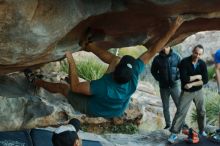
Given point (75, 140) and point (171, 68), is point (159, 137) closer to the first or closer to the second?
point (171, 68)

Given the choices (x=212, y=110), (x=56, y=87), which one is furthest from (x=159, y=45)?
(x=212, y=110)

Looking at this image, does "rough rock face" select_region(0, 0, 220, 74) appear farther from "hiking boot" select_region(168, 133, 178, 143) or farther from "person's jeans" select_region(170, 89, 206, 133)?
"hiking boot" select_region(168, 133, 178, 143)

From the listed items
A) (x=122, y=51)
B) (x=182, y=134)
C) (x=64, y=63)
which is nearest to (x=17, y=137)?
(x=182, y=134)

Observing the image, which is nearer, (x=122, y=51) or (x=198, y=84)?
(x=198, y=84)

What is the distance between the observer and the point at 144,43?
784 cm

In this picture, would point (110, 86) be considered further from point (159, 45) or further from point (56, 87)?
point (56, 87)

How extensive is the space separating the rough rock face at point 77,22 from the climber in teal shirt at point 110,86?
1.19ft

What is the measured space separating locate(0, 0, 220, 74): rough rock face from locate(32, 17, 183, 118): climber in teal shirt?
362 millimetres

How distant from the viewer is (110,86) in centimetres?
637

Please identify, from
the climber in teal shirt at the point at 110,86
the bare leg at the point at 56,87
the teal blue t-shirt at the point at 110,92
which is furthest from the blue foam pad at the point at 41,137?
the teal blue t-shirt at the point at 110,92

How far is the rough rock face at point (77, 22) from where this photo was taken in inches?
223

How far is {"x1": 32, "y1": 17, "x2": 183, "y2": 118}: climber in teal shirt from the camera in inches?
247

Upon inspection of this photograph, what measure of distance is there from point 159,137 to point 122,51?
9.31 m

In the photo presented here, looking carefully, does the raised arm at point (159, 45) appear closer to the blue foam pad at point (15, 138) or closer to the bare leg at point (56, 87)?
the bare leg at point (56, 87)
